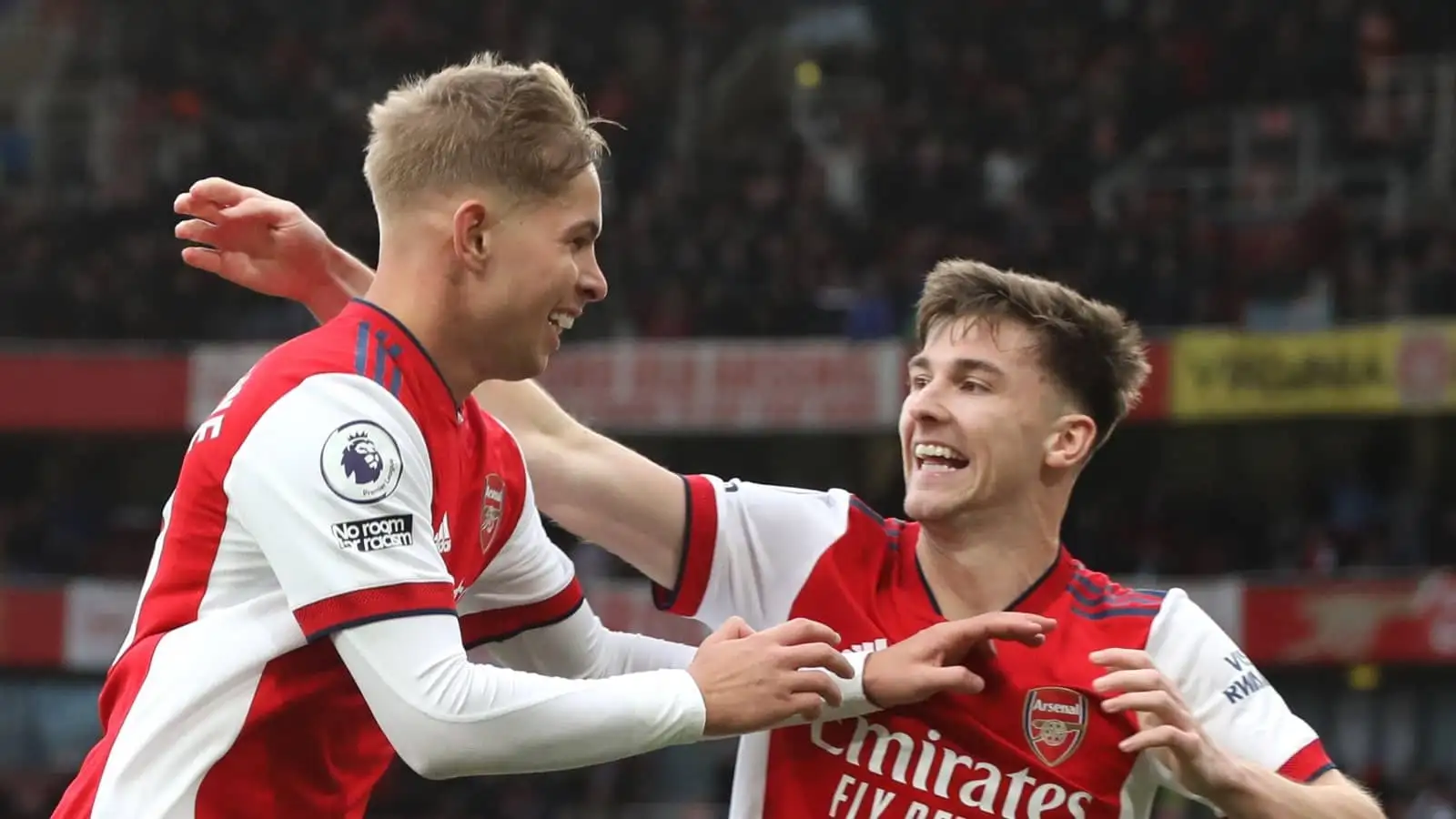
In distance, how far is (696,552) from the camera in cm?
356

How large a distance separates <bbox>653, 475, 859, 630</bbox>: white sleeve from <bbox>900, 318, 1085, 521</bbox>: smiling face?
0.22m

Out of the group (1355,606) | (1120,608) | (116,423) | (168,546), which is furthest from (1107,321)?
(116,423)

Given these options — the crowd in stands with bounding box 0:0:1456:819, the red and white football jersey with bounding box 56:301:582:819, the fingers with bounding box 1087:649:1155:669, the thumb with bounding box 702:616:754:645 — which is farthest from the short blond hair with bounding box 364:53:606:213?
the crowd in stands with bounding box 0:0:1456:819

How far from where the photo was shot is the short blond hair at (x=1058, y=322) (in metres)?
3.60

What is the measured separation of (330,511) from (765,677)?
0.69 m

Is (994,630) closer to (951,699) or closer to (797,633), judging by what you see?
(951,699)

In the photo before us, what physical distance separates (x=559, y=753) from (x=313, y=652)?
15.8 inches

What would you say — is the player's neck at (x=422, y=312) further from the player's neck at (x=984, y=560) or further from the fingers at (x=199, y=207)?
the player's neck at (x=984, y=560)

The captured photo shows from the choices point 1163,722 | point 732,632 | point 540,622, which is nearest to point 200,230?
point 540,622

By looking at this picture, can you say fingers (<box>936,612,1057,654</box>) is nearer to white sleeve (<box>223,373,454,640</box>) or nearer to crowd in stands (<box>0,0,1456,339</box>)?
white sleeve (<box>223,373,454,640</box>)

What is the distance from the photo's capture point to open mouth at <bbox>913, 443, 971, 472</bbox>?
11.5 ft

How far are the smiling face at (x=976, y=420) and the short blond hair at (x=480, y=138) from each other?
0.91m

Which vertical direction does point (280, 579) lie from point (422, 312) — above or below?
below

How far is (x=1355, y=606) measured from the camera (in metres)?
14.0
